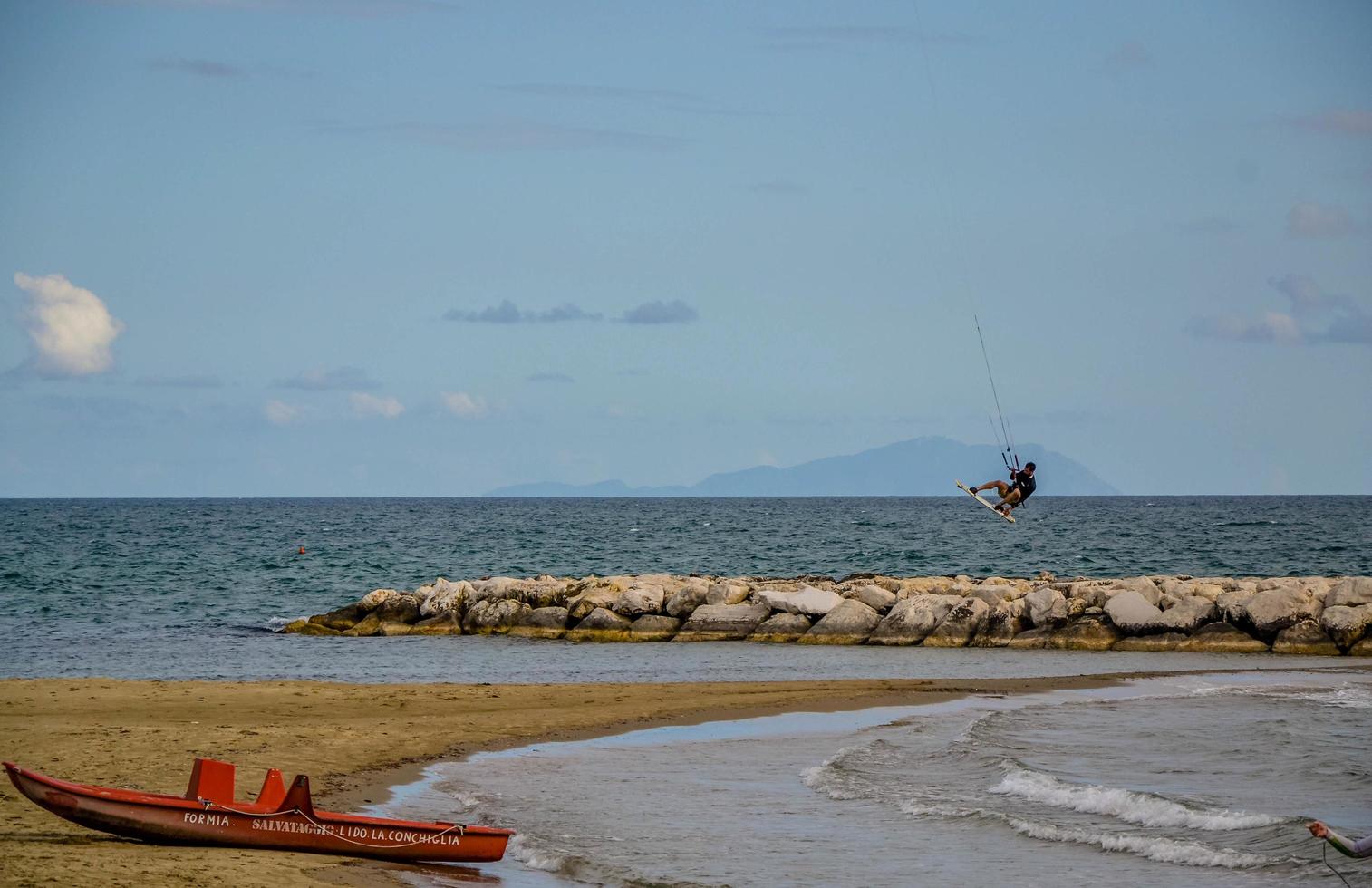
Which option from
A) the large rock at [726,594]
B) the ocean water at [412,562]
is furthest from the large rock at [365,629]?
the large rock at [726,594]

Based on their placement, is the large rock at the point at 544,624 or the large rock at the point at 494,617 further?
the large rock at the point at 494,617

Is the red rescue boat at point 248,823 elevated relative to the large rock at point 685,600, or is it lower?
lower

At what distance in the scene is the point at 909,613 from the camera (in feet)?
98.9

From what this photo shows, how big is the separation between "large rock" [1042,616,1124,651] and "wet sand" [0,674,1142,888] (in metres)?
4.37

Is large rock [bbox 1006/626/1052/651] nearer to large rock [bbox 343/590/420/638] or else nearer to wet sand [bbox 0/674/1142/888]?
wet sand [bbox 0/674/1142/888]

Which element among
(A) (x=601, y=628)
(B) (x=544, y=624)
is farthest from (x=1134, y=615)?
(B) (x=544, y=624)

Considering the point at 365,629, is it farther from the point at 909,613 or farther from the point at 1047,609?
the point at 1047,609

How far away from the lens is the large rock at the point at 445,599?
109 ft

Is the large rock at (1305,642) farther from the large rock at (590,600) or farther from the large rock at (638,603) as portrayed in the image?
the large rock at (590,600)

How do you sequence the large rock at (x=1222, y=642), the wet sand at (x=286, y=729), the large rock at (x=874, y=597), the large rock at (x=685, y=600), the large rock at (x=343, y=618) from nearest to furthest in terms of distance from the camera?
the wet sand at (x=286, y=729) < the large rock at (x=1222, y=642) < the large rock at (x=874, y=597) < the large rock at (x=685, y=600) < the large rock at (x=343, y=618)

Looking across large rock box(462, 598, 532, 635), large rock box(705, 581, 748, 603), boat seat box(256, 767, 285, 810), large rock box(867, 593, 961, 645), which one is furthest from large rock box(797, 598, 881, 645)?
boat seat box(256, 767, 285, 810)

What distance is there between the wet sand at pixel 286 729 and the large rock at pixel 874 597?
281 inches

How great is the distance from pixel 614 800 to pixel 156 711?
7.41 meters

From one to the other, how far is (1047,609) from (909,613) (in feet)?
9.36
